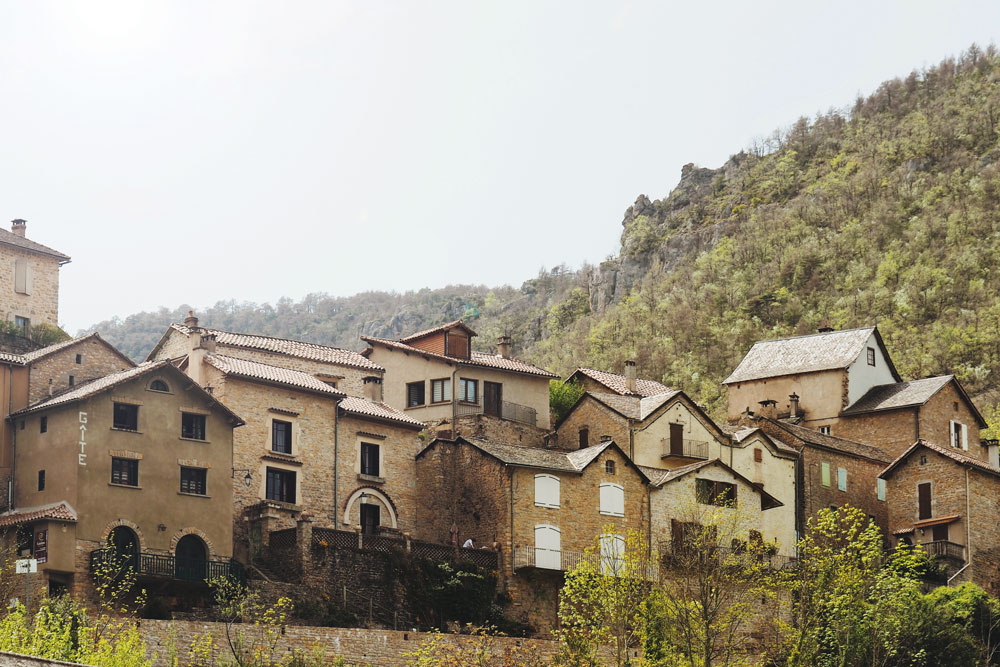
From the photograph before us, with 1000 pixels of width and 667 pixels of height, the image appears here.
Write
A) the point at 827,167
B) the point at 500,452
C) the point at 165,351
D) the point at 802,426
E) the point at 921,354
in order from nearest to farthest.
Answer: the point at 500,452 < the point at 165,351 < the point at 802,426 < the point at 921,354 < the point at 827,167

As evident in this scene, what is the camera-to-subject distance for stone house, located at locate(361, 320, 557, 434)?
71000 mm

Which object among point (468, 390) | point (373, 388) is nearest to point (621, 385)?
→ point (468, 390)

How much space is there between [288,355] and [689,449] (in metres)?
18.4

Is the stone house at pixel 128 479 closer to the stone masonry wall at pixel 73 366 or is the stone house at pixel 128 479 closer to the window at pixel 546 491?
the stone masonry wall at pixel 73 366

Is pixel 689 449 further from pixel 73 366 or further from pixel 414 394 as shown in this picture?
pixel 73 366

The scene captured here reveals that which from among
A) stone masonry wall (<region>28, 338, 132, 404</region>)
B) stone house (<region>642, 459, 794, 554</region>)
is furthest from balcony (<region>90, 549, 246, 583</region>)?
stone house (<region>642, 459, 794, 554</region>)

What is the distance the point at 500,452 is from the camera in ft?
198

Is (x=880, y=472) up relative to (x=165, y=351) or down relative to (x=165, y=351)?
down

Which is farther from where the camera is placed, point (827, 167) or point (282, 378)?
point (827, 167)

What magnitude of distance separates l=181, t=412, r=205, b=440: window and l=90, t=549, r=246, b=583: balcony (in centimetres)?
466

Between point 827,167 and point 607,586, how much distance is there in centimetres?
8367

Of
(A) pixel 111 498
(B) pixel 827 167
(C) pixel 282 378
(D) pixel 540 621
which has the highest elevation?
(B) pixel 827 167

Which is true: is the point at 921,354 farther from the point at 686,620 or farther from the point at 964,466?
the point at 686,620

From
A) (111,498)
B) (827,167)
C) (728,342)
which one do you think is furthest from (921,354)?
(111,498)
